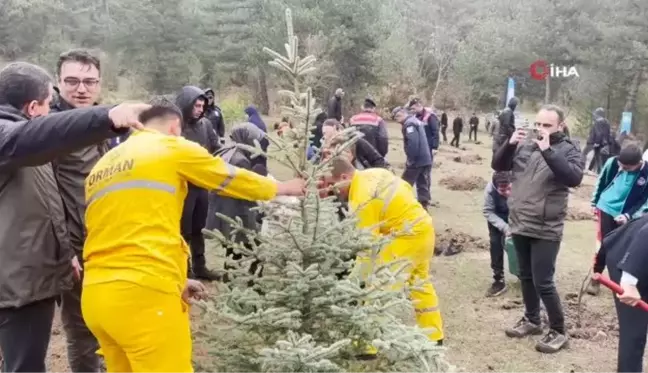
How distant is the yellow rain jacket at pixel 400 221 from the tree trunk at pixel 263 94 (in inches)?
1237

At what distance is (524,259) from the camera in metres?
5.48

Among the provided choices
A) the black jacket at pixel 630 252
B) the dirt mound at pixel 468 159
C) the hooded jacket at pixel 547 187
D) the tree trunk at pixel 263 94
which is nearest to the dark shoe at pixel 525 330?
the hooded jacket at pixel 547 187

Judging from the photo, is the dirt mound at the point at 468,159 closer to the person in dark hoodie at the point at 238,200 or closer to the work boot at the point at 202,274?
the work boot at the point at 202,274

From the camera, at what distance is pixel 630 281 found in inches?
151

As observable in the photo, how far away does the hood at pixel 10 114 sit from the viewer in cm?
279

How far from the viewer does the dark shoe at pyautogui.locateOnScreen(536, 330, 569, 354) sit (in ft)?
17.8

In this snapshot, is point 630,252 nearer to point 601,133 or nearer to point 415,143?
point 415,143

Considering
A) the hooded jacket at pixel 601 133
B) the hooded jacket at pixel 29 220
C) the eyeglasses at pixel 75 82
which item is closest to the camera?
the hooded jacket at pixel 29 220

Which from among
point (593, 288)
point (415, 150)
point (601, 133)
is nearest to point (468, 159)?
point (601, 133)

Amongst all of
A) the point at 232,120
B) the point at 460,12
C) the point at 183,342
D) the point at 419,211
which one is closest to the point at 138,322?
the point at 183,342

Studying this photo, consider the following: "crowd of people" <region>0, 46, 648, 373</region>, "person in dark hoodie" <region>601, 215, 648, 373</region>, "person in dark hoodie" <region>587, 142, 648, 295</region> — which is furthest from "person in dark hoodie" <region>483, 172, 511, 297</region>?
"person in dark hoodie" <region>601, 215, 648, 373</region>

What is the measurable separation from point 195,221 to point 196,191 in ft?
1.69

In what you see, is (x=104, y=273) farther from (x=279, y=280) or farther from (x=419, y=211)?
(x=419, y=211)

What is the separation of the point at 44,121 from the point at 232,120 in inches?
833
